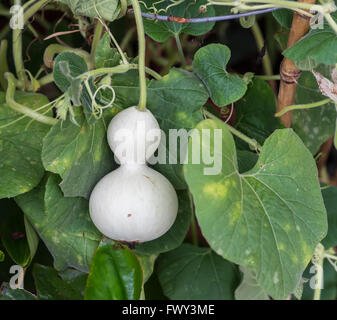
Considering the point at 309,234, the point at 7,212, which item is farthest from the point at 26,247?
the point at 309,234

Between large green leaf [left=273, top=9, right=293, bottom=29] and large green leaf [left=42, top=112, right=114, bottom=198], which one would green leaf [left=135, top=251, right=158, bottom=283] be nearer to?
large green leaf [left=42, top=112, right=114, bottom=198]

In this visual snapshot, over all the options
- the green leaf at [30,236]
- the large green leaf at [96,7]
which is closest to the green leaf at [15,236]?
the green leaf at [30,236]

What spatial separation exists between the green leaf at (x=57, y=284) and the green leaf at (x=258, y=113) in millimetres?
345

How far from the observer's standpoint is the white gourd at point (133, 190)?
580 mm

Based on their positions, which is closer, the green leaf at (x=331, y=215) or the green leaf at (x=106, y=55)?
the green leaf at (x=106, y=55)

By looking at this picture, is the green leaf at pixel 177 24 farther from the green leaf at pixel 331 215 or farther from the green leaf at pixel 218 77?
the green leaf at pixel 331 215

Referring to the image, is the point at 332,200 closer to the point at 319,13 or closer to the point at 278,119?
the point at 278,119

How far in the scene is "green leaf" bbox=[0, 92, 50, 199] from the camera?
0.65 meters

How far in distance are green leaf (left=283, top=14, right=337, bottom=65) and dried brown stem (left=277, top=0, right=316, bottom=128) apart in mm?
21

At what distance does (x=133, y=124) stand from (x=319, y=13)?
27cm

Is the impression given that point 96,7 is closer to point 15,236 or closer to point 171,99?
point 171,99

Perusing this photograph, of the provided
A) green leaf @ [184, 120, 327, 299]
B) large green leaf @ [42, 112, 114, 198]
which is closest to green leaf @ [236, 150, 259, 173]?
green leaf @ [184, 120, 327, 299]

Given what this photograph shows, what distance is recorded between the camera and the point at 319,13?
613 millimetres

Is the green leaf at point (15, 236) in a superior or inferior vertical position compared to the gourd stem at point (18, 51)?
inferior
